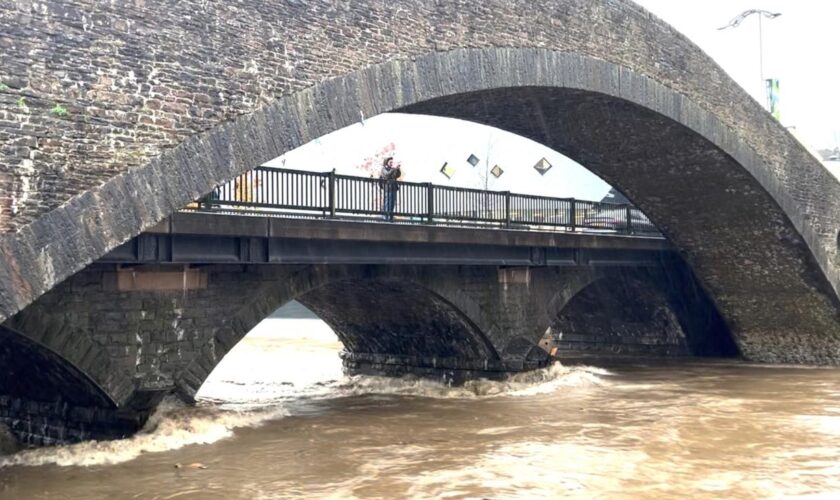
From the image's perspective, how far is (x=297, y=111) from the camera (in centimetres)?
959

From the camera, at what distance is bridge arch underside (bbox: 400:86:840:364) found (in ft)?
48.2

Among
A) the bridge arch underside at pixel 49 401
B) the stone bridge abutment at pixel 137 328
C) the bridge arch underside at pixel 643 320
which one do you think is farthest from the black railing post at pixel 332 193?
the bridge arch underside at pixel 643 320

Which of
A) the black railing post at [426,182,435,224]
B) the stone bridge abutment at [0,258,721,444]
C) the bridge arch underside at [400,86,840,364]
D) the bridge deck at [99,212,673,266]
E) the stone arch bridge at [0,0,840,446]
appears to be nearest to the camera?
the stone arch bridge at [0,0,840,446]

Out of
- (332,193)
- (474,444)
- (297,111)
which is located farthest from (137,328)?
(474,444)

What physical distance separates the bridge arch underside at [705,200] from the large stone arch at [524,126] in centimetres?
4

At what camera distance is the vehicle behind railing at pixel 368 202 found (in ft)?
38.8

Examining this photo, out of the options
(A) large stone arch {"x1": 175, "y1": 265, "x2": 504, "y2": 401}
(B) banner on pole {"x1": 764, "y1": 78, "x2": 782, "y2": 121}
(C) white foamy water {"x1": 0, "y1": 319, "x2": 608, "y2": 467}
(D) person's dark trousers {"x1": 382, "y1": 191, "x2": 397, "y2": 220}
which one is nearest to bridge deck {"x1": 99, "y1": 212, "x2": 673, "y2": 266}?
(D) person's dark trousers {"x1": 382, "y1": 191, "x2": 397, "y2": 220}

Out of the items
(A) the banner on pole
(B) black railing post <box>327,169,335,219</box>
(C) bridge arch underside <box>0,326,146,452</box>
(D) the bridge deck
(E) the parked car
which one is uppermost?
(A) the banner on pole

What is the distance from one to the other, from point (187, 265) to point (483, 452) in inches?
181

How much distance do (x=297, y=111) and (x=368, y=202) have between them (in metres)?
3.98

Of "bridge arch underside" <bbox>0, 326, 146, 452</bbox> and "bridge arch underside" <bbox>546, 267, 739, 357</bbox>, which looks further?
"bridge arch underside" <bbox>546, 267, 739, 357</bbox>

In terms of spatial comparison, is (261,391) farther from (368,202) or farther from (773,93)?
(773,93)

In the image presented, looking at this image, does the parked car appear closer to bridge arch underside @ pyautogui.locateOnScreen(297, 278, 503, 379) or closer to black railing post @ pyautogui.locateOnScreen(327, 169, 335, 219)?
bridge arch underside @ pyautogui.locateOnScreen(297, 278, 503, 379)

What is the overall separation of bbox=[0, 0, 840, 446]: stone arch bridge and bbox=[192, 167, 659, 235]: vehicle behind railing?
1.07 meters
